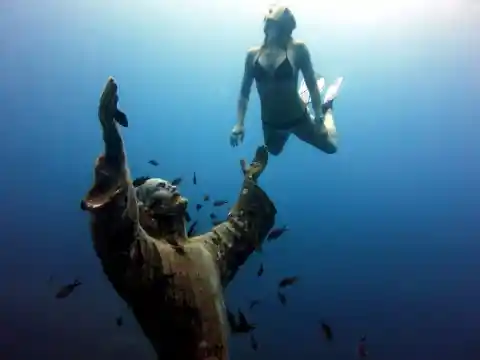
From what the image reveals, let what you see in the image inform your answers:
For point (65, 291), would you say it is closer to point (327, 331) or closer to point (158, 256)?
point (327, 331)

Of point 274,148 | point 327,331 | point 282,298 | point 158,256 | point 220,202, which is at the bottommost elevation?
point 327,331

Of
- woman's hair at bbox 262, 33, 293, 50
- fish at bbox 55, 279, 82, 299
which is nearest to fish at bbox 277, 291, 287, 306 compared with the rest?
fish at bbox 55, 279, 82, 299

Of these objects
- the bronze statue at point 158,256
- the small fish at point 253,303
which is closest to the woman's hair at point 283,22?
the bronze statue at point 158,256

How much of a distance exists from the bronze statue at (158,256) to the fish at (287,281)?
2.22 m

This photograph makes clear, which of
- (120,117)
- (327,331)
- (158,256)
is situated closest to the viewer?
(120,117)

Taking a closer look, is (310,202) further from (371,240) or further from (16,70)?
(16,70)

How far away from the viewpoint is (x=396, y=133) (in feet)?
16.7

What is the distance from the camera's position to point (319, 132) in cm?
302

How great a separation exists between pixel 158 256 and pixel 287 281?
2667mm

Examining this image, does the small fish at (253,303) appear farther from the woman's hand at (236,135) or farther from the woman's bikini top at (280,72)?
the woman's bikini top at (280,72)

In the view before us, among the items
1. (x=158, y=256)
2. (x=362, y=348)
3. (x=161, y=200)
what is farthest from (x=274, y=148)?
(x=362, y=348)

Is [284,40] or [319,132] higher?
[284,40]

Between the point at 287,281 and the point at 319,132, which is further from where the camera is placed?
the point at 287,281

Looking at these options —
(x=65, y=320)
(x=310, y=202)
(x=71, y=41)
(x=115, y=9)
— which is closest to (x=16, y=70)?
(x=71, y=41)
